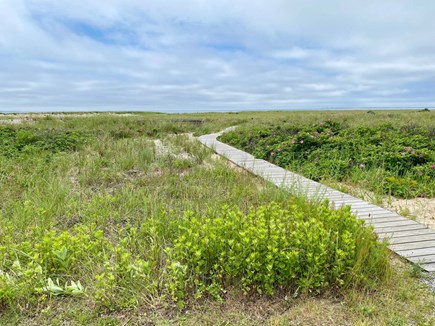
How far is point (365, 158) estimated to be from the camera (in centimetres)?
741

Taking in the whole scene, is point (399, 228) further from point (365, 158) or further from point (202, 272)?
point (365, 158)

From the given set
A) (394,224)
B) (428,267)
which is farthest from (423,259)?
(394,224)

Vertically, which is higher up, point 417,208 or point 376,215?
point 376,215

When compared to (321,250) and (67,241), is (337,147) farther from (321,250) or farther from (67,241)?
(67,241)

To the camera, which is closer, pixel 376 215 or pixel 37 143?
pixel 376 215

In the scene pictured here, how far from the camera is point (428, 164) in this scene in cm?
685

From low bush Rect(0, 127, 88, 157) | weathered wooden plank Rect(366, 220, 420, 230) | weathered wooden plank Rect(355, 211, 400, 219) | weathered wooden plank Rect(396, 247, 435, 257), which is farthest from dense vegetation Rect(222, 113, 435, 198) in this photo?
low bush Rect(0, 127, 88, 157)

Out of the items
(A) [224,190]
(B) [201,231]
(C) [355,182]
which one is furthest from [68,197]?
(C) [355,182]

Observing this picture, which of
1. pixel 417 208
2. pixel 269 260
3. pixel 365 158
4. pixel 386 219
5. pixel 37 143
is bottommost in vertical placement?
pixel 417 208

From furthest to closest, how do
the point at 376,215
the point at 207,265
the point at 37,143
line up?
1. the point at 37,143
2. the point at 376,215
3. the point at 207,265

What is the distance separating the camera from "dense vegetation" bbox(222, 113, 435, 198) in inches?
238

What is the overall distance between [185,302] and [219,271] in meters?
0.38

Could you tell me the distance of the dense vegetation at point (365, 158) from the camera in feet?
19.8

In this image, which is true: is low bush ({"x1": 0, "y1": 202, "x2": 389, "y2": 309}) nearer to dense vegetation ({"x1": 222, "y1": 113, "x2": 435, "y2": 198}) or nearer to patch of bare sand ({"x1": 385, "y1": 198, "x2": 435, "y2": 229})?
patch of bare sand ({"x1": 385, "y1": 198, "x2": 435, "y2": 229})
